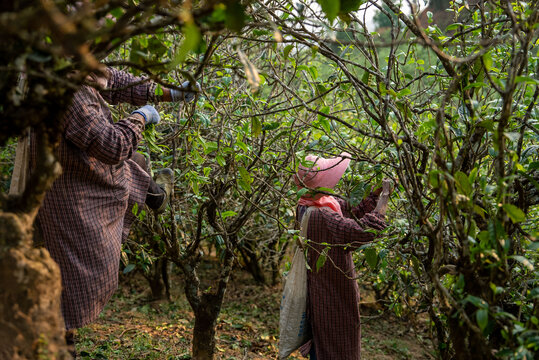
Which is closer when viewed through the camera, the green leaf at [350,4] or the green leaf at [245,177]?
the green leaf at [350,4]

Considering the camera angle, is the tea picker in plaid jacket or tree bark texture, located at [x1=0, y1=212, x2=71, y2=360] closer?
tree bark texture, located at [x1=0, y1=212, x2=71, y2=360]

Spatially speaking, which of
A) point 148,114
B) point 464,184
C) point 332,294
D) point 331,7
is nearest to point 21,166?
point 148,114

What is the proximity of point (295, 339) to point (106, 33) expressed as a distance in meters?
2.44

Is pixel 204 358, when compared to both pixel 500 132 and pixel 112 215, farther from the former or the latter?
pixel 500 132

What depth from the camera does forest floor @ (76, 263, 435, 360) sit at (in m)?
3.65

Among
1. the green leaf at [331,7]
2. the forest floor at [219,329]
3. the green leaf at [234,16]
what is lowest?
the forest floor at [219,329]

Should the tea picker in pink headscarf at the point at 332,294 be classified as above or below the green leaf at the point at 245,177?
below

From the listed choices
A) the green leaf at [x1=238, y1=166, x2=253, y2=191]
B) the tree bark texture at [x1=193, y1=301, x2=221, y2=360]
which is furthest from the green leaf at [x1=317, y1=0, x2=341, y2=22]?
the tree bark texture at [x1=193, y1=301, x2=221, y2=360]

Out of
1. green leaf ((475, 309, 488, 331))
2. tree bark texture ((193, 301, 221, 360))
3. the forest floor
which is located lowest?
the forest floor

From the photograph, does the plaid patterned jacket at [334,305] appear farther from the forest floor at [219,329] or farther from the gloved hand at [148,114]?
the gloved hand at [148,114]

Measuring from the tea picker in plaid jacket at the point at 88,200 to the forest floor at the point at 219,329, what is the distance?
4.12 ft

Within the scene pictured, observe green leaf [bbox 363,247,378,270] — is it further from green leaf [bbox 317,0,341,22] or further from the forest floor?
green leaf [bbox 317,0,341,22]

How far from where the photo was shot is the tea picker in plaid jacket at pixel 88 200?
2061 millimetres

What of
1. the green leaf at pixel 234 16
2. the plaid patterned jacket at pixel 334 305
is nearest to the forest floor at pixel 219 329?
the plaid patterned jacket at pixel 334 305
